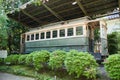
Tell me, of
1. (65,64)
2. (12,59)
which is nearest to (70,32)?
(65,64)

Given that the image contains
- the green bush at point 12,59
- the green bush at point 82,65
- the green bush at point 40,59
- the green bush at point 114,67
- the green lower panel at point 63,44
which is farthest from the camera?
the green bush at point 12,59

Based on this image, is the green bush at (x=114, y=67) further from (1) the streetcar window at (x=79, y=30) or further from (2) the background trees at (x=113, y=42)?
(2) the background trees at (x=113, y=42)

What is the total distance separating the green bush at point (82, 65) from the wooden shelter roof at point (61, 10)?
4810mm

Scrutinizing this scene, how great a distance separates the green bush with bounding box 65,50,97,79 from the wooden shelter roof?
4.81 meters

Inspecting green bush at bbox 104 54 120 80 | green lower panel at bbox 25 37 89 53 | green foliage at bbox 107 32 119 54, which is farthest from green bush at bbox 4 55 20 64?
green bush at bbox 104 54 120 80

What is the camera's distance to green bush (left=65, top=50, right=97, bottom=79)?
6553 millimetres

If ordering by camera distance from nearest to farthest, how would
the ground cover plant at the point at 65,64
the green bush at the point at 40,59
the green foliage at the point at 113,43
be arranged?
the ground cover plant at the point at 65,64 → the green bush at the point at 40,59 → the green foliage at the point at 113,43

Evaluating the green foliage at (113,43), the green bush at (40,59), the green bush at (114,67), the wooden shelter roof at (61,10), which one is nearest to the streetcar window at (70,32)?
the wooden shelter roof at (61,10)

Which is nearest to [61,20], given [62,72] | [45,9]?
[45,9]

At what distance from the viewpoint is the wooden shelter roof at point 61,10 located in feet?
35.6

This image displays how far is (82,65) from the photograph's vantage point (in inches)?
266

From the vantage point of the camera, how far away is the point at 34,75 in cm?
861

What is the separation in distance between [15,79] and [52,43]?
4138 millimetres

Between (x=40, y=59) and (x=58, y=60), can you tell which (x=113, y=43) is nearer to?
(x=58, y=60)
